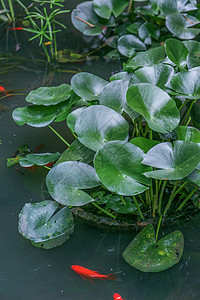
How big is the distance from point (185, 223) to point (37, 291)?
537 millimetres

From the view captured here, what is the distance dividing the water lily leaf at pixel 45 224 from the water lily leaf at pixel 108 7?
125 cm

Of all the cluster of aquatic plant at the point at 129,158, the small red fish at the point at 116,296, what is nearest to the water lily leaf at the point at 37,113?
the cluster of aquatic plant at the point at 129,158

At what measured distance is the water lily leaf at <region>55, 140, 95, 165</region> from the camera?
1.29 metres

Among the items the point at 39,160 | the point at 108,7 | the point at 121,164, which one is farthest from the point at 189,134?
the point at 108,7

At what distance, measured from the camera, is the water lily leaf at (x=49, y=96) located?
4.72 feet

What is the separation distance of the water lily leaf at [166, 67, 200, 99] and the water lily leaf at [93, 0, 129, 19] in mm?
965

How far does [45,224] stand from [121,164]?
13.0 inches

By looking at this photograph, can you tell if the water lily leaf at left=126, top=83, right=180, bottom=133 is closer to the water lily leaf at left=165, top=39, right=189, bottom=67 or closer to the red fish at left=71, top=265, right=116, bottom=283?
the water lily leaf at left=165, top=39, right=189, bottom=67

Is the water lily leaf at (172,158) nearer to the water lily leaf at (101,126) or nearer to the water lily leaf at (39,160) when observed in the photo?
the water lily leaf at (101,126)

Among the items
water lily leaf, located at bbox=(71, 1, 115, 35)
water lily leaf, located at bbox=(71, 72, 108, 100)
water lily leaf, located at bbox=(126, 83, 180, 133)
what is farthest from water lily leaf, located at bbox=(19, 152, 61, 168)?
water lily leaf, located at bbox=(71, 1, 115, 35)

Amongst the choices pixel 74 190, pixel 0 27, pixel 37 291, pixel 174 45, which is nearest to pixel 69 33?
pixel 0 27

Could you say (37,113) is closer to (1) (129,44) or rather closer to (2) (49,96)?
(2) (49,96)

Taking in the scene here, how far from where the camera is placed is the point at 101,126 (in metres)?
1.19

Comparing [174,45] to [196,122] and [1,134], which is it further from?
[1,134]
